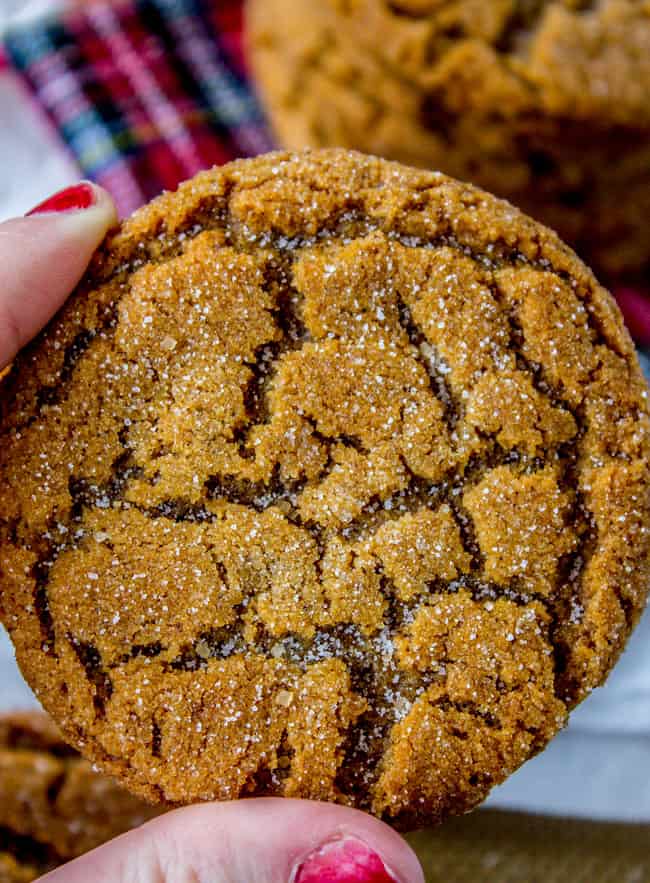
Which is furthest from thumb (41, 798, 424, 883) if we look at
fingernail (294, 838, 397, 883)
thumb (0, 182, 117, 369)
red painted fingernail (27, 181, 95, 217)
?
red painted fingernail (27, 181, 95, 217)

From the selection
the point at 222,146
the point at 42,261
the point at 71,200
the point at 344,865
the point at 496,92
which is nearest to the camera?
the point at 344,865

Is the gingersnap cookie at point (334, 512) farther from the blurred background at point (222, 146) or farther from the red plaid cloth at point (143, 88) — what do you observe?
the red plaid cloth at point (143, 88)

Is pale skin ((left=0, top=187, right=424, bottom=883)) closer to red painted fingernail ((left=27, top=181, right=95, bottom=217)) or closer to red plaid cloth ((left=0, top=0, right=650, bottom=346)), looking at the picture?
red painted fingernail ((left=27, top=181, right=95, bottom=217))

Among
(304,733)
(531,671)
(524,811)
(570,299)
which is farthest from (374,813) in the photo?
(524,811)

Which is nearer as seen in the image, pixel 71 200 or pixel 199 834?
pixel 199 834

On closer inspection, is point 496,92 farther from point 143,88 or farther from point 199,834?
point 199,834

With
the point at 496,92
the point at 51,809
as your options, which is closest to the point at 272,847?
the point at 51,809
